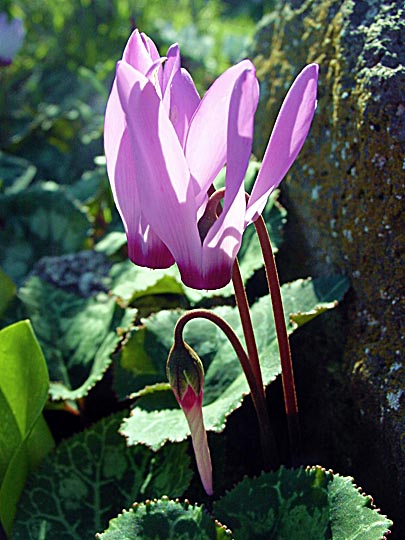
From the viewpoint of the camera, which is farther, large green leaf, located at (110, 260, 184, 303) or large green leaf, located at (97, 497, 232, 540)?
large green leaf, located at (110, 260, 184, 303)

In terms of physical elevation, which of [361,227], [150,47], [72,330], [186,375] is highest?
[150,47]

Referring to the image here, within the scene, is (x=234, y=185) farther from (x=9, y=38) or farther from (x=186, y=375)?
(x=9, y=38)

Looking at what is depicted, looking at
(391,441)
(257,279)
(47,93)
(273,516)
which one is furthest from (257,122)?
(47,93)

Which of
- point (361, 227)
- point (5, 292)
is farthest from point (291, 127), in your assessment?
point (5, 292)

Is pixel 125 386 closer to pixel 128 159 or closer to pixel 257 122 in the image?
pixel 128 159

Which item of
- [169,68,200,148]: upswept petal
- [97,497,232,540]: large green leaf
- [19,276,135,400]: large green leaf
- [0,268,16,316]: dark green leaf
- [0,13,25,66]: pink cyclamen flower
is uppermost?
[0,13,25,66]: pink cyclamen flower

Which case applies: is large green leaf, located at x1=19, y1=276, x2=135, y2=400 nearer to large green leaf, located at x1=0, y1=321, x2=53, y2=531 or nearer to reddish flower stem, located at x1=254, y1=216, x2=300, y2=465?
large green leaf, located at x1=0, y1=321, x2=53, y2=531

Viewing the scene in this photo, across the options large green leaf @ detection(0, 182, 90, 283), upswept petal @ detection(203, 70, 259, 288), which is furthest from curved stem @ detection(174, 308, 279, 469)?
large green leaf @ detection(0, 182, 90, 283)
